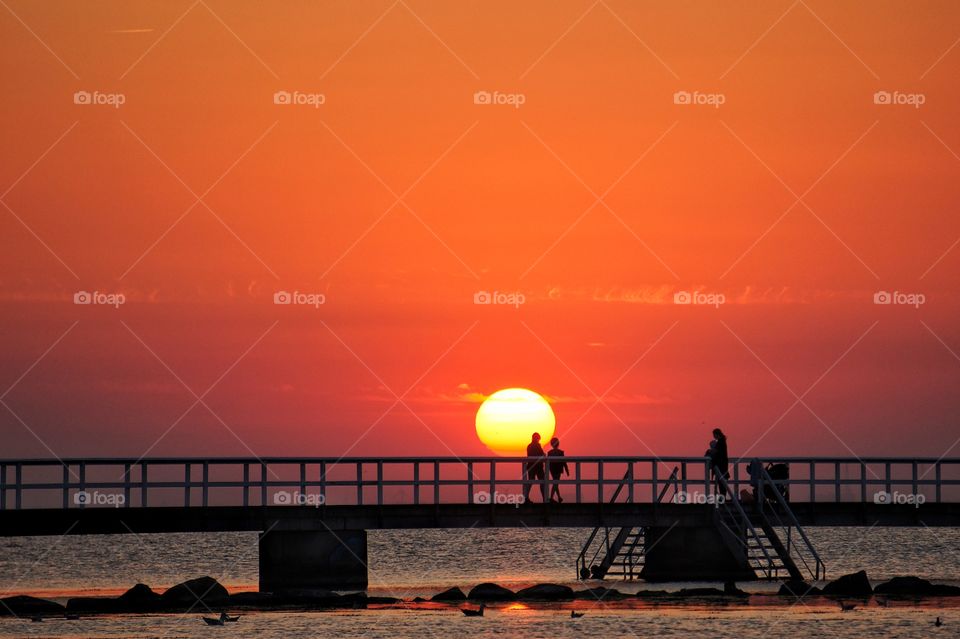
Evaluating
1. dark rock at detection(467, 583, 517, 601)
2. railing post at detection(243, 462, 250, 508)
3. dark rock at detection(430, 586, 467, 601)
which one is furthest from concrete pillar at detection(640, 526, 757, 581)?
railing post at detection(243, 462, 250, 508)

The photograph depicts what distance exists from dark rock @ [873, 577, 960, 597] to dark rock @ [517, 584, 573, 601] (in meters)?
8.89

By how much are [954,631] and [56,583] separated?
44.7m

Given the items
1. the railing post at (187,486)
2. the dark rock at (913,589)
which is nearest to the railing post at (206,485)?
the railing post at (187,486)

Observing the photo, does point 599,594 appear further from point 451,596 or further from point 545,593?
point 451,596

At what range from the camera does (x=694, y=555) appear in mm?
41531

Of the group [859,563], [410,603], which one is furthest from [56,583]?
[859,563]

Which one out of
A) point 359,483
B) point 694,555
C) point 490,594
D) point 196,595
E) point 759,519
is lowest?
point 490,594

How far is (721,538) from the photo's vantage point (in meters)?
40.7

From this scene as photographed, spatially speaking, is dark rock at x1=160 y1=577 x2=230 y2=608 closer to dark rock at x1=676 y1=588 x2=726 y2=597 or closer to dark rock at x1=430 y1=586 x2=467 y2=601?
dark rock at x1=430 y1=586 x2=467 y2=601

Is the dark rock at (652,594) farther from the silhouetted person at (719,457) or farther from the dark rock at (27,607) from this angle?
the dark rock at (27,607)

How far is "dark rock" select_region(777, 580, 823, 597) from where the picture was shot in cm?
4231

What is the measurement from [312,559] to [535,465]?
6.12 metres

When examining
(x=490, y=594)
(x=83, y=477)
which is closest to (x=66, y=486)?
(x=83, y=477)

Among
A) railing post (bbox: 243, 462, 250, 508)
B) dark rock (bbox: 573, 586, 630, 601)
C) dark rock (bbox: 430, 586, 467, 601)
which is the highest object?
railing post (bbox: 243, 462, 250, 508)
